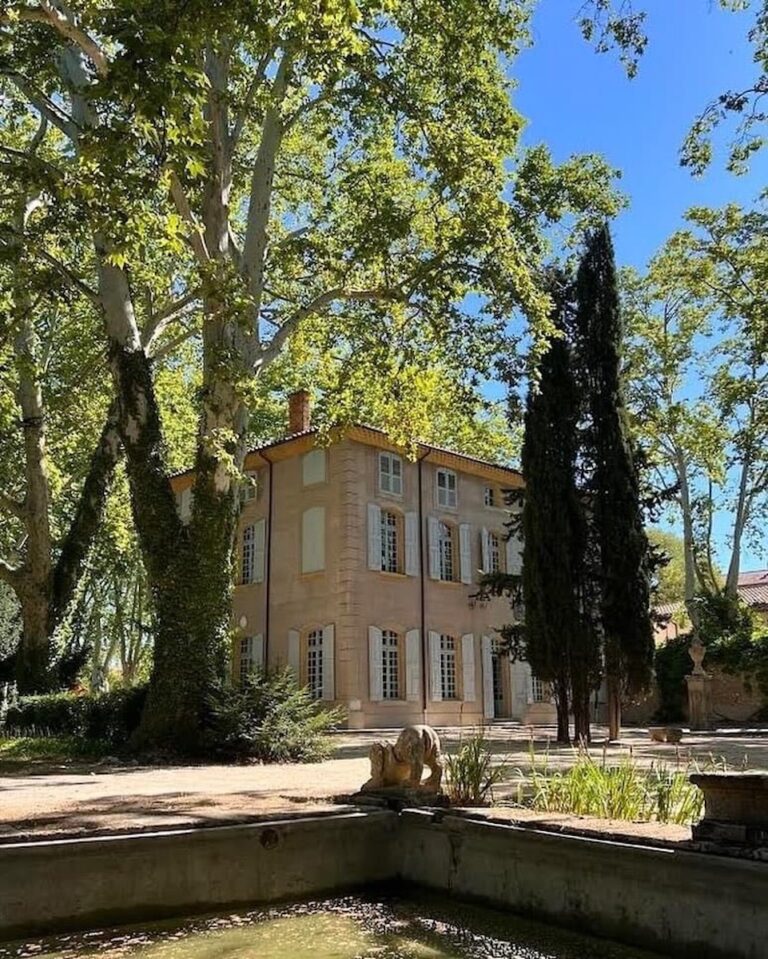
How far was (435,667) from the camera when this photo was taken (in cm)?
2356

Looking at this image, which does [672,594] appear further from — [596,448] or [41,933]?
[41,933]

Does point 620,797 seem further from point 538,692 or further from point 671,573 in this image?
point 671,573

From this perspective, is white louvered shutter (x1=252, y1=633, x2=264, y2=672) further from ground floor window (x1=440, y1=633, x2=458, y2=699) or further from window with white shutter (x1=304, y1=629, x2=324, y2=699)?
ground floor window (x1=440, y1=633, x2=458, y2=699)

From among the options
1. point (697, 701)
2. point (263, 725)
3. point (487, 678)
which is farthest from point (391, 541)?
point (263, 725)

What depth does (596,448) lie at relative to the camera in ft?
53.5

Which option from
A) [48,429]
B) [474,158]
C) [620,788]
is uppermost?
[474,158]

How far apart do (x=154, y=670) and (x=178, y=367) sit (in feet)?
51.2

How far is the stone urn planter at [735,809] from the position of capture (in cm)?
454

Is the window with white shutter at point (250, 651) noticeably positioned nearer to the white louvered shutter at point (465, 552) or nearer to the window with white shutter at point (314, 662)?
the window with white shutter at point (314, 662)

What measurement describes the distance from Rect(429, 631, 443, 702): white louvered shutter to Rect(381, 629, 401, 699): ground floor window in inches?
39.3

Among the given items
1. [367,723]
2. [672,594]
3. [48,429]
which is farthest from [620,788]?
[672,594]

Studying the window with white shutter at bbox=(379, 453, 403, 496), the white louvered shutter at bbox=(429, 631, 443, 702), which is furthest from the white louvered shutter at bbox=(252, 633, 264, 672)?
the window with white shutter at bbox=(379, 453, 403, 496)

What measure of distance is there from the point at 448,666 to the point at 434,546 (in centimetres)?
328

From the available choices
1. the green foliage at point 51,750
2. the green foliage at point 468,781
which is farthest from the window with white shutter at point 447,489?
the green foliage at point 468,781
